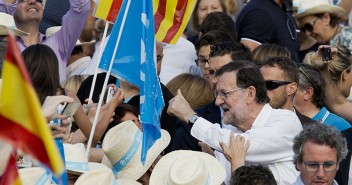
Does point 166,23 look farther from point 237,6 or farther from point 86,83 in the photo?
point 237,6

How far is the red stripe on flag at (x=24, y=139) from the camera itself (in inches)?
173

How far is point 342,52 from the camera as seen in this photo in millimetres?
9492

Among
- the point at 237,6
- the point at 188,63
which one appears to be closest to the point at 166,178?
the point at 188,63

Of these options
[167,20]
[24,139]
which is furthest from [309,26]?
[24,139]

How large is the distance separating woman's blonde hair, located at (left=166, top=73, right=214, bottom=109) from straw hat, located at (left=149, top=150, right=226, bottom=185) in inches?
75.3

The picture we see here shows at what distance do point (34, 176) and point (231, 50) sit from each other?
9.35 ft

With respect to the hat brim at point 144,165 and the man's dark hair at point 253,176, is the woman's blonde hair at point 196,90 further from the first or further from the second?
the man's dark hair at point 253,176

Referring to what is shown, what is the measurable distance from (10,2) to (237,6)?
314cm

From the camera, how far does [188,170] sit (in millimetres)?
7055

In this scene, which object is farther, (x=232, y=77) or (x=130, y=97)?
(x=130, y=97)

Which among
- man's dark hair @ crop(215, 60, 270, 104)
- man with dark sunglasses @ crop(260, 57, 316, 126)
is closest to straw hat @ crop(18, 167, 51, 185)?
man's dark hair @ crop(215, 60, 270, 104)

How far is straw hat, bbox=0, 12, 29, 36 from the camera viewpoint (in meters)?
9.07

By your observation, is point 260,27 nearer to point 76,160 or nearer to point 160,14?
point 160,14

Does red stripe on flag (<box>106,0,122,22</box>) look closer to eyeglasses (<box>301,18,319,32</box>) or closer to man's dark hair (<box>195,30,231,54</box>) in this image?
man's dark hair (<box>195,30,231,54</box>)
